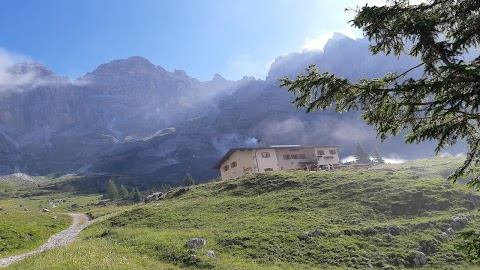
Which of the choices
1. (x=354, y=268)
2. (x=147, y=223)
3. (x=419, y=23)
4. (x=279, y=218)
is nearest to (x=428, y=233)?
(x=354, y=268)

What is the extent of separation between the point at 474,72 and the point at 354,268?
50.1 ft

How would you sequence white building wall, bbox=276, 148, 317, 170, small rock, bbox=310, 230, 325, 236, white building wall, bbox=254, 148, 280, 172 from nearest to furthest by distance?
small rock, bbox=310, 230, 325, 236 → white building wall, bbox=254, 148, 280, 172 → white building wall, bbox=276, 148, 317, 170

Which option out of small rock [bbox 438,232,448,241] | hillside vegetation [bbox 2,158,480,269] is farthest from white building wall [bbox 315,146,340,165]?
small rock [bbox 438,232,448,241]

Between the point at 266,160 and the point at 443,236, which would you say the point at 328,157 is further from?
the point at 443,236

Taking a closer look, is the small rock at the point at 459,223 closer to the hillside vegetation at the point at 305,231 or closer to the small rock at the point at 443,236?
the hillside vegetation at the point at 305,231

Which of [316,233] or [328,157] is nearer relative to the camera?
[316,233]

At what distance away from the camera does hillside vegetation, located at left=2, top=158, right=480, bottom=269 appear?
64.8 ft

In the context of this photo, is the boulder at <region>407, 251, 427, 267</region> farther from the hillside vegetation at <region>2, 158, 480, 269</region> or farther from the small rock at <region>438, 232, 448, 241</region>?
the small rock at <region>438, 232, 448, 241</region>

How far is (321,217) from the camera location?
28875mm

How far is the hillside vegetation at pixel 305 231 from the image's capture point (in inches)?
778

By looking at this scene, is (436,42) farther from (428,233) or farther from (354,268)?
(428,233)

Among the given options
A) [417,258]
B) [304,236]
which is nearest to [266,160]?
[304,236]

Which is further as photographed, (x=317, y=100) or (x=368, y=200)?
(x=368, y=200)

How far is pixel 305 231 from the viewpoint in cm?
2512
